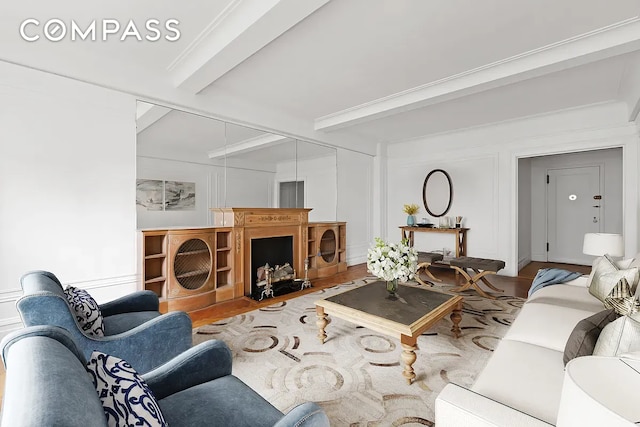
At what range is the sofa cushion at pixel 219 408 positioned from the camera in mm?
1084

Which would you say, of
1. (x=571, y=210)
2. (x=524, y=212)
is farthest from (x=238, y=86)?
(x=571, y=210)

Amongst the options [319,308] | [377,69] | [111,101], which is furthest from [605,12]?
[111,101]

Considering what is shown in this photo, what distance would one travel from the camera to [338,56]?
295 cm

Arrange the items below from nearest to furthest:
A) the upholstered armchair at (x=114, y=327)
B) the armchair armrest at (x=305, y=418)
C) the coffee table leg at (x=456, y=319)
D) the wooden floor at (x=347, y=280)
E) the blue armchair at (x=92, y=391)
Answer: the blue armchair at (x=92, y=391), the armchair armrest at (x=305, y=418), the upholstered armchair at (x=114, y=327), the coffee table leg at (x=456, y=319), the wooden floor at (x=347, y=280)

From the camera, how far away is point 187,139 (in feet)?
12.2

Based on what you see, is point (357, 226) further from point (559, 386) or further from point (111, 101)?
point (559, 386)

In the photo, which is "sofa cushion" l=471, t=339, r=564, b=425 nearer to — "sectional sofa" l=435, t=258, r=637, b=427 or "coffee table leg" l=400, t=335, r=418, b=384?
"sectional sofa" l=435, t=258, r=637, b=427

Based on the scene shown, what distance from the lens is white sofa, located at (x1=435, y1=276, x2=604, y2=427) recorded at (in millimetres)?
1020

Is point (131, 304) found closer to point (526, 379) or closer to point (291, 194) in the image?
point (526, 379)

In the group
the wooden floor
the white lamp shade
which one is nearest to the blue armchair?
the wooden floor

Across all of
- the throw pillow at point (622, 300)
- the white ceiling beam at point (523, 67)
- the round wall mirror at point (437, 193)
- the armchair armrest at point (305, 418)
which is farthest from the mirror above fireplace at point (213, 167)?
the throw pillow at point (622, 300)

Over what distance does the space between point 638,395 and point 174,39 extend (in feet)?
11.2

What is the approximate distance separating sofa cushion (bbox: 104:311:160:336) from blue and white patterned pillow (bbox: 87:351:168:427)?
1.19m

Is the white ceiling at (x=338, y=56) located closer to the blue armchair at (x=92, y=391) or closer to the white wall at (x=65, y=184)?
the white wall at (x=65, y=184)
